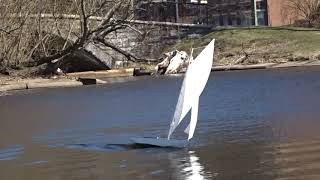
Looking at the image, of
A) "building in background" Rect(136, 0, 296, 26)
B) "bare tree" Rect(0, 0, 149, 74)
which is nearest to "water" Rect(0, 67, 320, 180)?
"bare tree" Rect(0, 0, 149, 74)

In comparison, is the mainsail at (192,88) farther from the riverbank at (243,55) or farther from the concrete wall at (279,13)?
the concrete wall at (279,13)

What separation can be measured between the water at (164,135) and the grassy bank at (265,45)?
23.0 meters

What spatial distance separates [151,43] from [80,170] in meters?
59.2

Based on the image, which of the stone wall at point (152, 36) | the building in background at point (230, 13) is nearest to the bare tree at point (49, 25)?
the stone wall at point (152, 36)

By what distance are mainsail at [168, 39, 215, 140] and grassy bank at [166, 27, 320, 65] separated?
125ft

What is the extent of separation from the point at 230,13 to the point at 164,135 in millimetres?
70532

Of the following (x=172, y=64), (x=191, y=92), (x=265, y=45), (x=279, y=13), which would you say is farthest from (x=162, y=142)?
(x=279, y=13)

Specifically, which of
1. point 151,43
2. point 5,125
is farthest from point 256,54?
point 5,125

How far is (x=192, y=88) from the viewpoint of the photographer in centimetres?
1703

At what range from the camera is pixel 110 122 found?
24.1 meters

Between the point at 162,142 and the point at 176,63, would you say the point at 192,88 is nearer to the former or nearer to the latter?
the point at 162,142

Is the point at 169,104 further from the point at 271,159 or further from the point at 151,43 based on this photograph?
→ the point at 151,43

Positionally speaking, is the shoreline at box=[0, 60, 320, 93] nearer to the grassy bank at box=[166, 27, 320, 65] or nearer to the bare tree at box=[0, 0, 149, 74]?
the grassy bank at box=[166, 27, 320, 65]

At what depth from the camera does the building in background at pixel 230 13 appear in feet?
287
